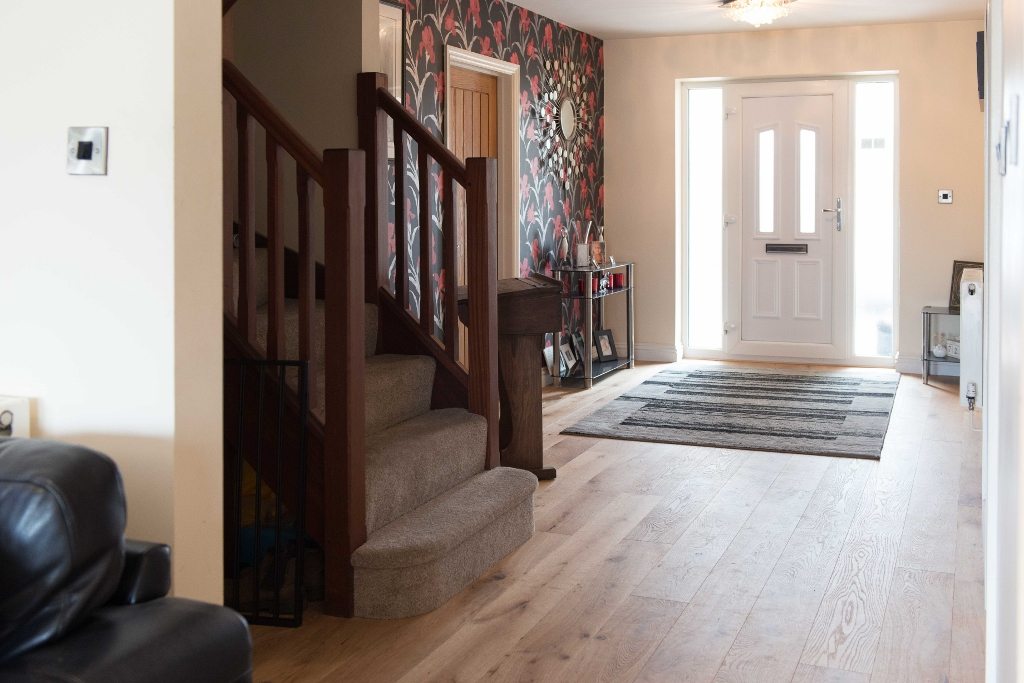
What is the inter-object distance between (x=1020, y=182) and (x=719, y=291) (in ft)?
24.2

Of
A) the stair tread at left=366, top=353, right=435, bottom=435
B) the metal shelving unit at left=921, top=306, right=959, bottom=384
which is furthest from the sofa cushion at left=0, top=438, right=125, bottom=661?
the metal shelving unit at left=921, top=306, right=959, bottom=384

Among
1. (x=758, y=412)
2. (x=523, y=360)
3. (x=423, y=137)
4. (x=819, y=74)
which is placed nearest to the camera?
(x=423, y=137)

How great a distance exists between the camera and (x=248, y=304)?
327 centimetres

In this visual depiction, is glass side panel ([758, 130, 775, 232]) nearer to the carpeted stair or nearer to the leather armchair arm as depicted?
the carpeted stair

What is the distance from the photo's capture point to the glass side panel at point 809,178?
7.80 m

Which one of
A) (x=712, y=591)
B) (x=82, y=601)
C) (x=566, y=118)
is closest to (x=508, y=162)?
(x=566, y=118)

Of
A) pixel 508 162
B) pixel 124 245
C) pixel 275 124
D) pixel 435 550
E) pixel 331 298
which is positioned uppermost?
pixel 508 162

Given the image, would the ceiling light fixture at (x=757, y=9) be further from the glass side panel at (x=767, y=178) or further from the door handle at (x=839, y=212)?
the door handle at (x=839, y=212)

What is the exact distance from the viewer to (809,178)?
25.7 ft

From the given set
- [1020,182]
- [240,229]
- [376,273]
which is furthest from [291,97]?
[1020,182]

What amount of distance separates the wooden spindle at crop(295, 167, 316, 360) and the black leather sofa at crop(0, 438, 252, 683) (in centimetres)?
132

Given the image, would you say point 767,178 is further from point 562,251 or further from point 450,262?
point 450,262

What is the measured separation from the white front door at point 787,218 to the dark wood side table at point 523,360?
12.3ft

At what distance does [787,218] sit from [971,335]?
2050 mm
